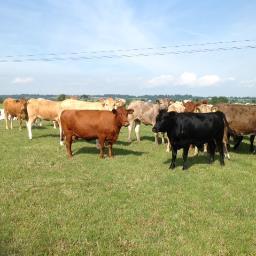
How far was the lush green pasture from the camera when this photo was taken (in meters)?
6.38

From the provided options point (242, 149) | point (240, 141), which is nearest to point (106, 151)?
point (240, 141)

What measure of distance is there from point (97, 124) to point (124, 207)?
242 inches

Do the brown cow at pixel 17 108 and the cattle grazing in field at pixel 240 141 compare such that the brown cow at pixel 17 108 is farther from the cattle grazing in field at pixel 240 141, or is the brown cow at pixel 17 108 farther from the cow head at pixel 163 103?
the cattle grazing in field at pixel 240 141

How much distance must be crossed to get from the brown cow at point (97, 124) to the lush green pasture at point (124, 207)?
0.82 meters

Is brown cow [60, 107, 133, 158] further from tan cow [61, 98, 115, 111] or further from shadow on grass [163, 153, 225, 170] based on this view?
tan cow [61, 98, 115, 111]

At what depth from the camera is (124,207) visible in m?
8.24

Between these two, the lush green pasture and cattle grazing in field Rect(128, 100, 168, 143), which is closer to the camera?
the lush green pasture

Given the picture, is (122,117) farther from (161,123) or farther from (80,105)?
(80,105)

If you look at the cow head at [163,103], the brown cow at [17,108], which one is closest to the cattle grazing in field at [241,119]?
the cow head at [163,103]

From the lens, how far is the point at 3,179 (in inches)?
412

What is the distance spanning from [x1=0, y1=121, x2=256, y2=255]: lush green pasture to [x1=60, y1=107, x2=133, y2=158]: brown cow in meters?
0.82

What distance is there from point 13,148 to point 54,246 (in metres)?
10.7

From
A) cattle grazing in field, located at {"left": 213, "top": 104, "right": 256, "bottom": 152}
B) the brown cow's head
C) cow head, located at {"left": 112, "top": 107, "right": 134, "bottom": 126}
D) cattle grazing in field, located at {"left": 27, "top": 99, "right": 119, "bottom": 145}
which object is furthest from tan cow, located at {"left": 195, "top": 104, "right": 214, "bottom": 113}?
the brown cow's head

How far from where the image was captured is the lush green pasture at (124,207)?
6375 mm
